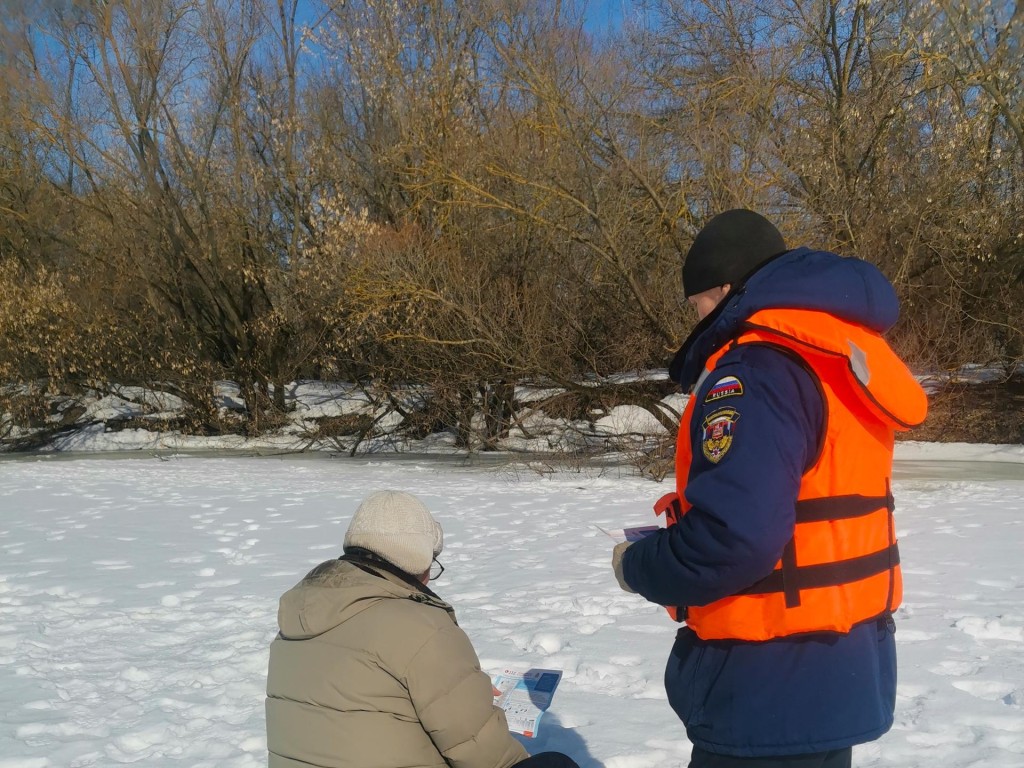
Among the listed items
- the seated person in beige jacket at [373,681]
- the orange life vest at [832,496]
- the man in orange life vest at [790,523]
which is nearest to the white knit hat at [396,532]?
the seated person in beige jacket at [373,681]

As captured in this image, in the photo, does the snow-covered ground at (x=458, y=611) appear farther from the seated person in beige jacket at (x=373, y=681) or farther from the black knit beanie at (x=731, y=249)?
the black knit beanie at (x=731, y=249)

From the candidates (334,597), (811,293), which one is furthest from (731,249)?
(334,597)

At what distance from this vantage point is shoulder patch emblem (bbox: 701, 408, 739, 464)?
5.08ft

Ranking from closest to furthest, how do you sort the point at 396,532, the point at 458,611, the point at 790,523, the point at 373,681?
the point at 790,523, the point at 373,681, the point at 396,532, the point at 458,611

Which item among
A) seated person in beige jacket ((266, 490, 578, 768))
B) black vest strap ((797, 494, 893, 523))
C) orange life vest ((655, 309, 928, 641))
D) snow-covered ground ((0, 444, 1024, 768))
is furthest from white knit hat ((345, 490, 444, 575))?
snow-covered ground ((0, 444, 1024, 768))

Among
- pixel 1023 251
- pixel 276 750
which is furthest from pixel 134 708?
pixel 1023 251

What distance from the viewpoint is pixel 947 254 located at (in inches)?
548

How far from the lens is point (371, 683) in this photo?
1.96 m

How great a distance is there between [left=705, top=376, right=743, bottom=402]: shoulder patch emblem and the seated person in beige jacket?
2.84 ft

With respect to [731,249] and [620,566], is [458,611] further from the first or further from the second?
[731,249]

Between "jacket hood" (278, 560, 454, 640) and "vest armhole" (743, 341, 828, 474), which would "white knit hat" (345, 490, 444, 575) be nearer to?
"jacket hood" (278, 560, 454, 640)

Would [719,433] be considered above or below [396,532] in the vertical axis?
above

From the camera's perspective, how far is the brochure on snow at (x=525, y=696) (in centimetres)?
252

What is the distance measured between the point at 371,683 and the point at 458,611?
326 cm
